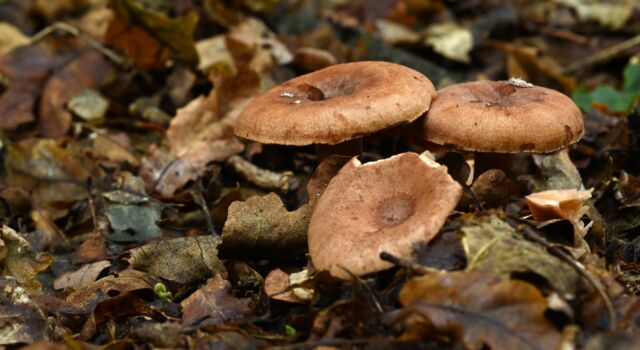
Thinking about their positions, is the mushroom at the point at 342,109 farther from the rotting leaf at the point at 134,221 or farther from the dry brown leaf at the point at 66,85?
the dry brown leaf at the point at 66,85

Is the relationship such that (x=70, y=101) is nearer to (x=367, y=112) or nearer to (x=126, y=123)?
(x=126, y=123)

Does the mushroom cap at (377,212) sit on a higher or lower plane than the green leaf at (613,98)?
higher

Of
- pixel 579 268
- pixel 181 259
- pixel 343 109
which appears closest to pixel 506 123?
pixel 343 109

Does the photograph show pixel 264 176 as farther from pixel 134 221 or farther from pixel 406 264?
pixel 406 264

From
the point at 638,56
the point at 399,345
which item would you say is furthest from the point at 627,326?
the point at 638,56

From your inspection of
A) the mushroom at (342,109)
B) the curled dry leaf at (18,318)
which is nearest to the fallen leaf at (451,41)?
the mushroom at (342,109)

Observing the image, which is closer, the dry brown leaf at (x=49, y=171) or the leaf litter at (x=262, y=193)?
the leaf litter at (x=262, y=193)

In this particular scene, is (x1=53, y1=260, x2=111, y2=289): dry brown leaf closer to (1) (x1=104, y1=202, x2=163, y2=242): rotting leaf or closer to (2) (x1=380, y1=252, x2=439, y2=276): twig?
(1) (x1=104, y1=202, x2=163, y2=242): rotting leaf
